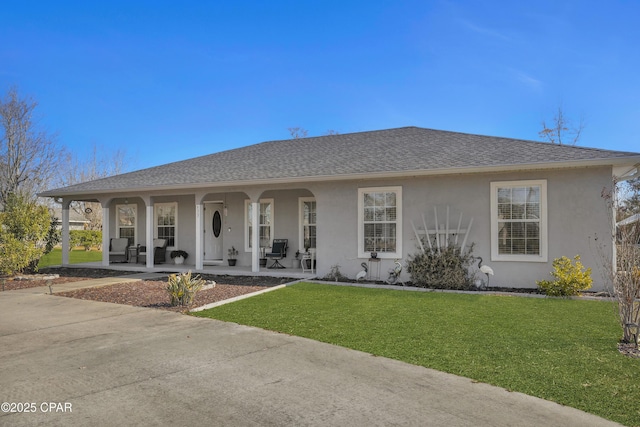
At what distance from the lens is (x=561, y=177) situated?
31.2ft

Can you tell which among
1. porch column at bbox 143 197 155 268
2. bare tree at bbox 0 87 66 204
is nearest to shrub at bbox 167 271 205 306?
porch column at bbox 143 197 155 268

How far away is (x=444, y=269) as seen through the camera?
33.2 ft

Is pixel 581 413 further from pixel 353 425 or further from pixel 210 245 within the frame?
pixel 210 245

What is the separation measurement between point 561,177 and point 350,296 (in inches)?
211

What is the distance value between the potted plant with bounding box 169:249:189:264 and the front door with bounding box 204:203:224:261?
2.57 ft

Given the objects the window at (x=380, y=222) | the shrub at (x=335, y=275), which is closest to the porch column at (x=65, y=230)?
the shrub at (x=335, y=275)

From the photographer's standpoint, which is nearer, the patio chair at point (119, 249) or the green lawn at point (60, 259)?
the patio chair at point (119, 249)

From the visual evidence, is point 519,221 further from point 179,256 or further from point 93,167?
point 93,167

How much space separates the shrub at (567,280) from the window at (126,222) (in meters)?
14.9

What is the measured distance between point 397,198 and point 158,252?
964 centimetres

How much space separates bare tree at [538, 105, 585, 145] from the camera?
84.7ft

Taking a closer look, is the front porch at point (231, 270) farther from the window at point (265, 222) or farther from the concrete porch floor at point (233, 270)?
the window at point (265, 222)

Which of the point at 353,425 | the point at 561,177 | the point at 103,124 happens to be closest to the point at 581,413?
the point at 353,425

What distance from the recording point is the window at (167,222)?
16316 mm
